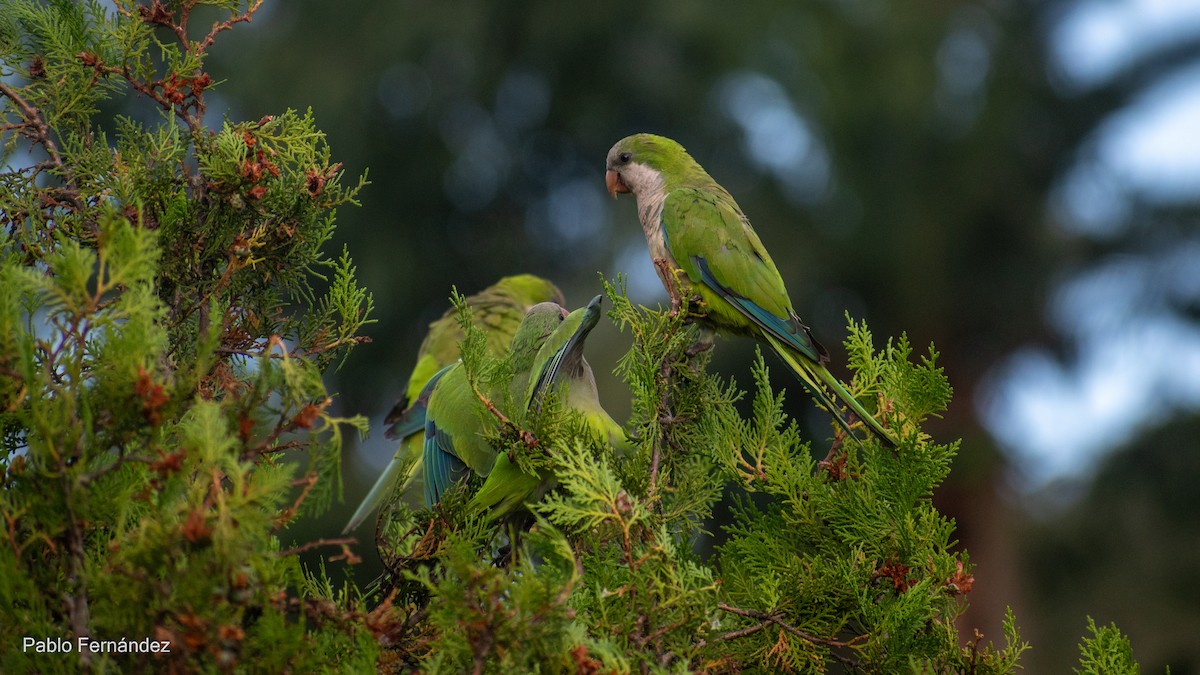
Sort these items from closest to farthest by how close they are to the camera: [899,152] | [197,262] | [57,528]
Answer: [57,528] → [197,262] → [899,152]

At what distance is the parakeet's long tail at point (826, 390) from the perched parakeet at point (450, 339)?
1431 mm

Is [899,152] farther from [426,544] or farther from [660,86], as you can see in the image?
[426,544]

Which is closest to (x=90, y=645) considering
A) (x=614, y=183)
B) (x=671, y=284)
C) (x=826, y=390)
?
(x=671, y=284)

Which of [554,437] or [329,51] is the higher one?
[329,51]

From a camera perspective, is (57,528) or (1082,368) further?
(1082,368)

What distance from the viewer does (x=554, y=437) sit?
243 centimetres

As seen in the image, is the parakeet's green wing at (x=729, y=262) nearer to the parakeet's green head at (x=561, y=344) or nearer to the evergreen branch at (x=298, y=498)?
the parakeet's green head at (x=561, y=344)

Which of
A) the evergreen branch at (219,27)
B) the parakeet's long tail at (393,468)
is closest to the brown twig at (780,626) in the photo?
the parakeet's long tail at (393,468)

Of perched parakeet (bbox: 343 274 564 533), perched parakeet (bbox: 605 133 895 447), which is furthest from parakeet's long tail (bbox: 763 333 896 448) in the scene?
perched parakeet (bbox: 343 274 564 533)

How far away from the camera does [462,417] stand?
3.10 metres

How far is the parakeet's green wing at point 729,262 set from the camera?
3580 mm

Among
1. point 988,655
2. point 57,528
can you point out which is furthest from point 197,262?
point 988,655

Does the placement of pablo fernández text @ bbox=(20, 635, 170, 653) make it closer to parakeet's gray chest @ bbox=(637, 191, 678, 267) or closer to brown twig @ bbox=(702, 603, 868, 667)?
brown twig @ bbox=(702, 603, 868, 667)

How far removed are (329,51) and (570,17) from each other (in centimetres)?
330
